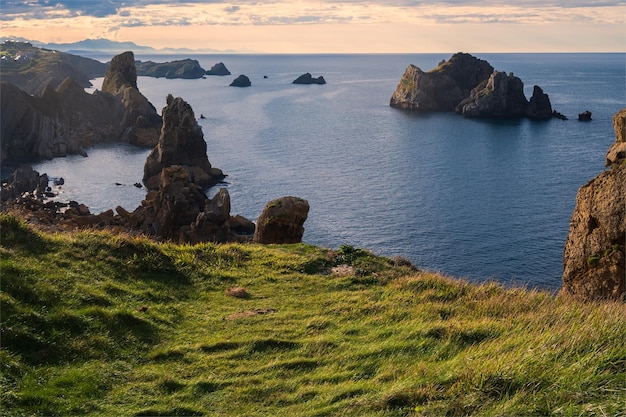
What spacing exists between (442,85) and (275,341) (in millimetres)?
177834

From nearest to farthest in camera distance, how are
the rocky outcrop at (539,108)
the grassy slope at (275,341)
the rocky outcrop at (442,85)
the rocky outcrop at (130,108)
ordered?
the grassy slope at (275,341) < the rocky outcrop at (130,108) < the rocky outcrop at (539,108) < the rocky outcrop at (442,85)

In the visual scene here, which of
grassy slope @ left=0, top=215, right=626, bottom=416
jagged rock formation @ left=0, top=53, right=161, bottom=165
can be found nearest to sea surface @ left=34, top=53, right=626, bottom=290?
jagged rock formation @ left=0, top=53, right=161, bottom=165

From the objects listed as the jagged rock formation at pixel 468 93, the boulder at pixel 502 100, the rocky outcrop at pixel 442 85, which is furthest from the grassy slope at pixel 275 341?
the rocky outcrop at pixel 442 85

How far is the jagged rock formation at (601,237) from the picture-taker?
968 inches

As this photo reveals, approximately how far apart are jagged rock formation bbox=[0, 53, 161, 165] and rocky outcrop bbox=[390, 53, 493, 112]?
82.8m

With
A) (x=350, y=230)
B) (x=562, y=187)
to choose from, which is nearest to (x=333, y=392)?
(x=350, y=230)

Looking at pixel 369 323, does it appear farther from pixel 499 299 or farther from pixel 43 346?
pixel 43 346

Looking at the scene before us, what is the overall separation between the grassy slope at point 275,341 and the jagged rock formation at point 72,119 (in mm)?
97735

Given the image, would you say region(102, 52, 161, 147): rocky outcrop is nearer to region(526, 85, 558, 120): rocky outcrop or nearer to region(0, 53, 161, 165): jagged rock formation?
region(0, 53, 161, 165): jagged rock formation

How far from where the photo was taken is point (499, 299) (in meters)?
18.3

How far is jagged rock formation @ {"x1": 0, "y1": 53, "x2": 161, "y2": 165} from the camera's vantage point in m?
111

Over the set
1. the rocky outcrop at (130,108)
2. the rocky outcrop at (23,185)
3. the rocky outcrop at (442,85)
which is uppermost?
the rocky outcrop at (442,85)

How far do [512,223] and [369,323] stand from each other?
56681 millimetres

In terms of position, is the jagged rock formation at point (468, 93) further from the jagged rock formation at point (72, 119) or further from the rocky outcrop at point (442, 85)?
the jagged rock formation at point (72, 119)
